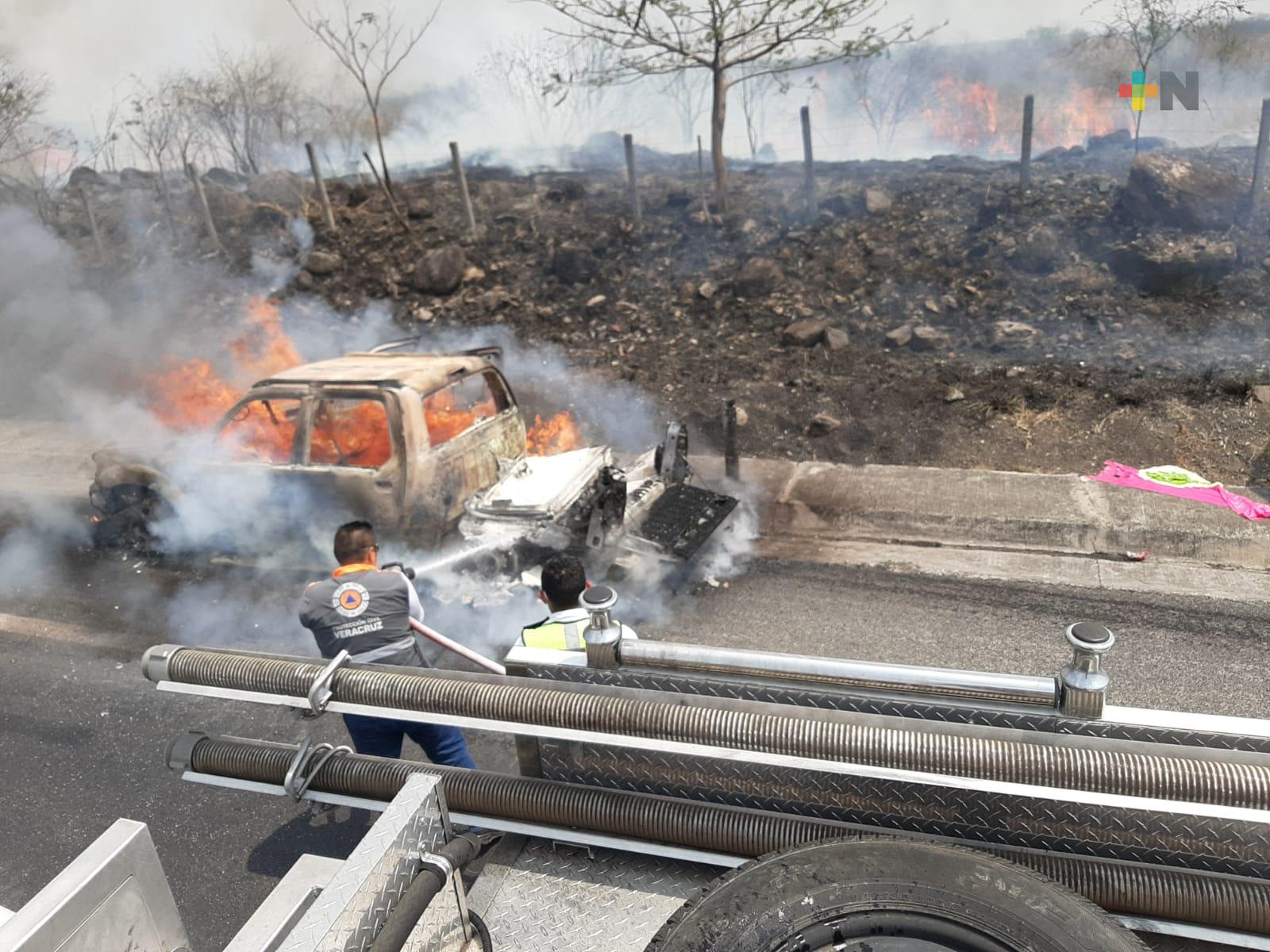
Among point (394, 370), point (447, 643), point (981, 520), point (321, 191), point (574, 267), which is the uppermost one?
point (321, 191)

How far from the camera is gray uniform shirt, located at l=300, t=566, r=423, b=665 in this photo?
3.91 metres

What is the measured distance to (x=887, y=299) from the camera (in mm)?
11297

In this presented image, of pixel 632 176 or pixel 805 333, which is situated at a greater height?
pixel 632 176

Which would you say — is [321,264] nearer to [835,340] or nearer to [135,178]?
[135,178]

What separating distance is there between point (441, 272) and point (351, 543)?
10821 mm

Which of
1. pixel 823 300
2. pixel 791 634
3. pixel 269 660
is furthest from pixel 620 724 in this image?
pixel 823 300

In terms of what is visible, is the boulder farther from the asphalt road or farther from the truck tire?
the truck tire

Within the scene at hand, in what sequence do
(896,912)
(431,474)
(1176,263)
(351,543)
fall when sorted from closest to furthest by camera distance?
(896,912) → (351,543) → (431,474) → (1176,263)

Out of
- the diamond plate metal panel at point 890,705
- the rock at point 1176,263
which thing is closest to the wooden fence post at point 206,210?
the rock at point 1176,263

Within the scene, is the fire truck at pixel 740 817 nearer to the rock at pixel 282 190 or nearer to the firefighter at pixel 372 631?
the firefighter at pixel 372 631

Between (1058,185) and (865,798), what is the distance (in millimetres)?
13023

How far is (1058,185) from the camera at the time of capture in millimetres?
12828

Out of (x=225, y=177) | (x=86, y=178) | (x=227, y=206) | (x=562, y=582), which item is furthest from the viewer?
(x=225, y=177)

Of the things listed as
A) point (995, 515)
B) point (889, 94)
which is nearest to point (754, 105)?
point (889, 94)
